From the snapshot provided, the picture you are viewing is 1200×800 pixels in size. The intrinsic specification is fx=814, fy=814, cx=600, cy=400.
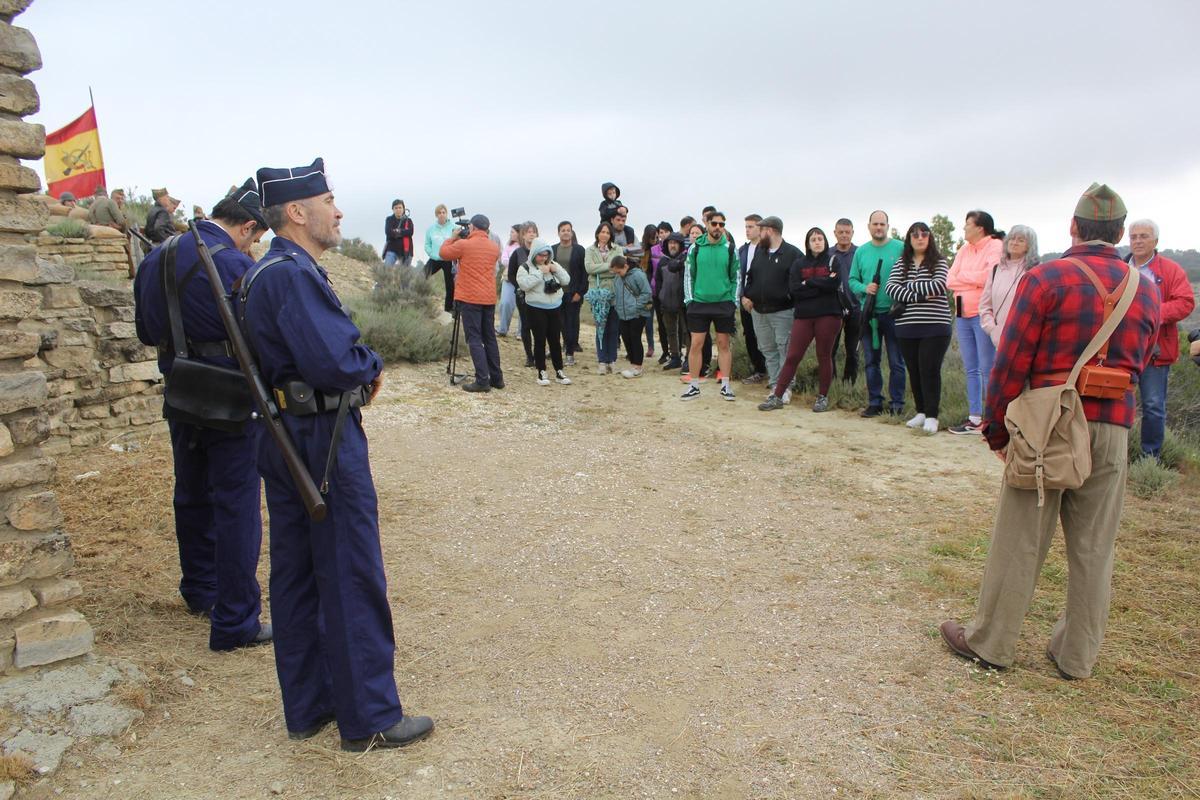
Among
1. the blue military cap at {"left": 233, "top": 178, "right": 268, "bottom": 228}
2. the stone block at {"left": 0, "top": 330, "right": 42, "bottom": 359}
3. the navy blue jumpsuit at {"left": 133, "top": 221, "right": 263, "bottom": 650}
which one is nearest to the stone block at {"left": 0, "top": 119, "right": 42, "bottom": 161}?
the stone block at {"left": 0, "top": 330, "right": 42, "bottom": 359}

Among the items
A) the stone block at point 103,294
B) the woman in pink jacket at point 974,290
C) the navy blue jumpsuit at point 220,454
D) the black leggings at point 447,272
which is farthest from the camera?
the black leggings at point 447,272

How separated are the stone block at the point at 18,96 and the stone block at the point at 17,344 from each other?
0.70m

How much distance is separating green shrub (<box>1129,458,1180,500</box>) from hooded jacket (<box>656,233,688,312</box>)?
248 inches

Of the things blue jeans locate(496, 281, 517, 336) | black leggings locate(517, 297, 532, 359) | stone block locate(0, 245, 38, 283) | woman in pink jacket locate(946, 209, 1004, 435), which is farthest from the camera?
blue jeans locate(496, 281, 517, 336)

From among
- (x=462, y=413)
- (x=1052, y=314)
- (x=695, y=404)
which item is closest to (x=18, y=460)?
(x=1052, y=314)

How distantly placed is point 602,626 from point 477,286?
6420 millimetres

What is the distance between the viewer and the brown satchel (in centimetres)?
345

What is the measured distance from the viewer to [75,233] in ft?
36.7

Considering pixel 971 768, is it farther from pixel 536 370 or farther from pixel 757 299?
pixel 536 370

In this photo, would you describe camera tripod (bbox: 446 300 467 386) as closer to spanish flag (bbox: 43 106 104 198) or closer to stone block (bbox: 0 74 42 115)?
spanish flag (bbox: 43 106 104 198)

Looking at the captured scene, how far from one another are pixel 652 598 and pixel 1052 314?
2.49 meters

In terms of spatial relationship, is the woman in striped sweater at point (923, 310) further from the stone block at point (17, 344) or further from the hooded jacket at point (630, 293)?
the stone block at point (17, 344)

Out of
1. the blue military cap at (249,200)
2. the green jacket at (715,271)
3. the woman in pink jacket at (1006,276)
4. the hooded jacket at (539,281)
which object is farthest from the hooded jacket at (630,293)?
the blue military cap at (249,200)

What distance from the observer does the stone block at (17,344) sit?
3.50m
